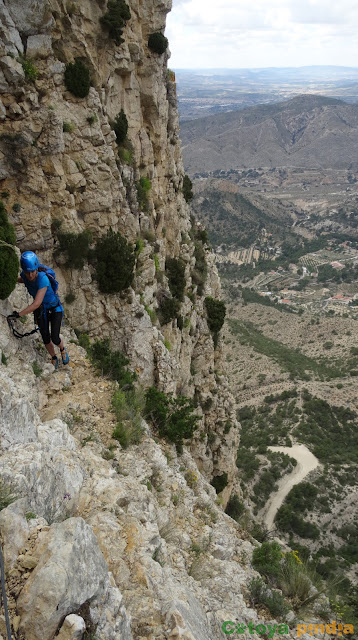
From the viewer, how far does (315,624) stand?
23.3 ft

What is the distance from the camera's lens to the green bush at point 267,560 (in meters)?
7.90

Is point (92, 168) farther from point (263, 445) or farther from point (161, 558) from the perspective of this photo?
point (263, 445)

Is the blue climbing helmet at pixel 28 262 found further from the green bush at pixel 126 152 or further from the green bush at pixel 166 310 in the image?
the green bush at pixel 166 310

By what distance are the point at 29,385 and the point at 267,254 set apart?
116m

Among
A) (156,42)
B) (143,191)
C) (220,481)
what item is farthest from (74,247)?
(220,481)

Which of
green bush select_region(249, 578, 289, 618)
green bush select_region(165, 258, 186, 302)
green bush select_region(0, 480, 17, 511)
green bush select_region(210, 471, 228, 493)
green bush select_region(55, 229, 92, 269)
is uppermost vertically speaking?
green bush select_region(55, 229, 92, 269)

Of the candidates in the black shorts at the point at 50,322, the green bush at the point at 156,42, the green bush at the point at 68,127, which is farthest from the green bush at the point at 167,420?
the green bush at the point at 156,42

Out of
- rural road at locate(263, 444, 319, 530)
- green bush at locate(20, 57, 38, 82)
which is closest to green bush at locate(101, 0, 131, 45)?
green bush at locate(20, 57, 38, 82)

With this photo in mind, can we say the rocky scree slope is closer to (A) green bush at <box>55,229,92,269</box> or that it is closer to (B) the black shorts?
(B) the black shorts

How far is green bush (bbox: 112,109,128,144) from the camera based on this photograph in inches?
552

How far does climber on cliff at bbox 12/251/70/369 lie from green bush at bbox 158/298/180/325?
759 cm

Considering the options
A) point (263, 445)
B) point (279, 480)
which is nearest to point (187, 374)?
point (279, 480)

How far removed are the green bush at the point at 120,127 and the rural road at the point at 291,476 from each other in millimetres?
26632

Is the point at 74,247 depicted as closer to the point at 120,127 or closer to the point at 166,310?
the point at 166,310
